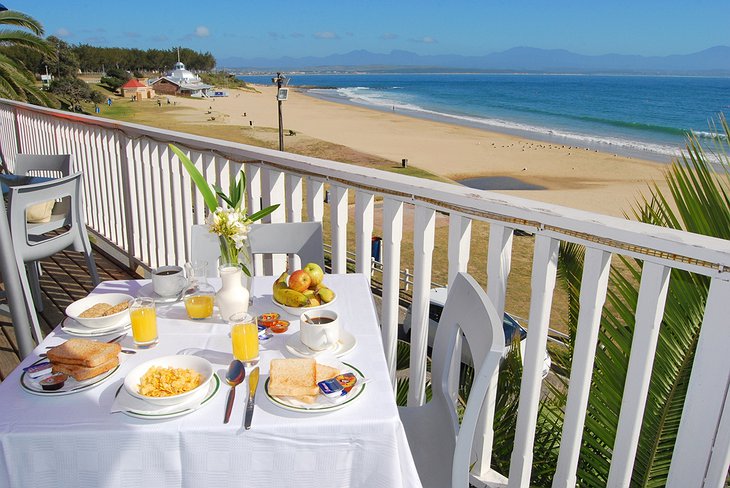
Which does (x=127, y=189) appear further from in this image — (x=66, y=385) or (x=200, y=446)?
(x=200, y=446)

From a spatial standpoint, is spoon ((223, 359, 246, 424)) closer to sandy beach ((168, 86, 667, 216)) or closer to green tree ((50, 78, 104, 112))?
sandy beach ((168, 86, 667, 216))

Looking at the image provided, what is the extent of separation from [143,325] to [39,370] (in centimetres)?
25

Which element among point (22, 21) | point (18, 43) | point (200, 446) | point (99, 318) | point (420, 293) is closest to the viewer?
A: point (200, 446)

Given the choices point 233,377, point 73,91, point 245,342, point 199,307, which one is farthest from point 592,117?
point 233,377

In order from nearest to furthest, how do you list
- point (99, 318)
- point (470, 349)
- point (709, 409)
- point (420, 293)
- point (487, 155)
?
point (709, 409) < point (470, 349) < point (99, 318) < point (420, 293) < point (487, 155)

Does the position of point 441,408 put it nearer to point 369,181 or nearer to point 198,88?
point 369,181

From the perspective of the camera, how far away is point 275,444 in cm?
113

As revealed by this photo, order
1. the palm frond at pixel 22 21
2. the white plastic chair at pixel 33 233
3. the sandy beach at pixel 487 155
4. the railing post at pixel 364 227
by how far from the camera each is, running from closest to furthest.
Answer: the railing post at pixel 364 227, the white plastic chair at pixel 33 233, the palm frond at pixel 22 21, the sandy beach at pixel 487 155

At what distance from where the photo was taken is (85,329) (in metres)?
1.54

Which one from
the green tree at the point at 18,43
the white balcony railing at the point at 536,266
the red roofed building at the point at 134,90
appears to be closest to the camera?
the white balcony railing at the point at 536,266

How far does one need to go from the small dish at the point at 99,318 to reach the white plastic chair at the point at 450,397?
898mm

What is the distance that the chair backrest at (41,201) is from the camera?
2598mm

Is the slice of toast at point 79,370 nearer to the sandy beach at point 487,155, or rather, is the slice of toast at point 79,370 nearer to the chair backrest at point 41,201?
the chair backrest at point 41,201

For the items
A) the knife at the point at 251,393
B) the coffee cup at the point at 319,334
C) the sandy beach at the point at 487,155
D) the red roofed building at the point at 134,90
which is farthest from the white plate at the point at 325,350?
the red roofed building at the point at 134,90
